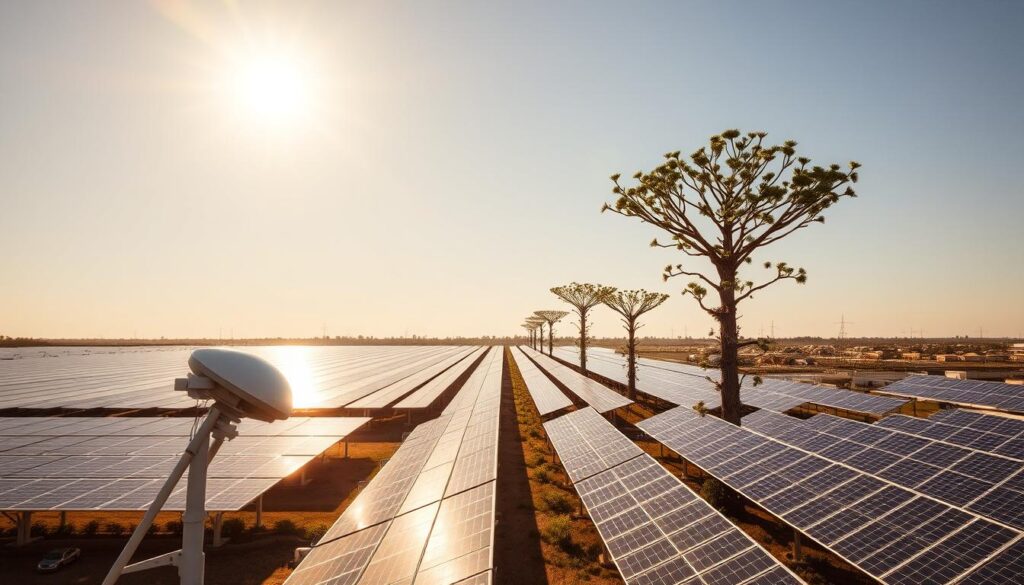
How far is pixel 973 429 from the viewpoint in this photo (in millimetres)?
19453

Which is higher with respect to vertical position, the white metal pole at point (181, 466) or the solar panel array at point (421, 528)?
the white metal pole at point (181, 466)

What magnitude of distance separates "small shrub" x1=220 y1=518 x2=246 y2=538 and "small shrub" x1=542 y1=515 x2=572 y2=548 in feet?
42.9

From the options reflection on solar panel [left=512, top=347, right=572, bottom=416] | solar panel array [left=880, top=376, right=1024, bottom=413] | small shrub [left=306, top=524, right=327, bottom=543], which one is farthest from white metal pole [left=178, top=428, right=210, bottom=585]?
solar panel array [left=880, top=376, right=1024, bottom=413]

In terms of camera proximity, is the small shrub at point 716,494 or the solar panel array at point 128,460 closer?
the solar panel array at point 128,460

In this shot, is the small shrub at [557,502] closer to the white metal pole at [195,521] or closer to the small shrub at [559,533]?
the small shrub at [559,533]

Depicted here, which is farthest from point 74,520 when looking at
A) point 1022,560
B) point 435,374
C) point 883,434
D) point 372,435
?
point 435,374

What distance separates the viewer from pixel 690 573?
403 inches

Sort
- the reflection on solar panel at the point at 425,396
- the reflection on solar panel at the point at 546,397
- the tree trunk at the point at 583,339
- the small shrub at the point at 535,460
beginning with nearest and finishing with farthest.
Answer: the small shrub at the point at 535,460 → the reflection on solar panel at the point at 546,397 → the reflection on solar panel at the point at 425,396 → the tree trunk at the point at 583,339

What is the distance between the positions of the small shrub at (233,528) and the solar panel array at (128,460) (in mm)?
1908

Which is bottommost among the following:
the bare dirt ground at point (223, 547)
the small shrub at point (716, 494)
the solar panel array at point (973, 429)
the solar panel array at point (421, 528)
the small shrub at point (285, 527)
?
the bare dirt ground at point (223, 547)

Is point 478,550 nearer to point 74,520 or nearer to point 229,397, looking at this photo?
point 229,397

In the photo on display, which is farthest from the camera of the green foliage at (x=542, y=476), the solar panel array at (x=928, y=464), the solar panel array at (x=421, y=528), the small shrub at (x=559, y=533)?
the green foliage at (x=542, y=476)

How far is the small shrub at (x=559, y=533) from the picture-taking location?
16.7m

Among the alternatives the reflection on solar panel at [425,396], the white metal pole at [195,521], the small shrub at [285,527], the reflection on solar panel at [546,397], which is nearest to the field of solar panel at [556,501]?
the small shrub at [285,527]
